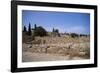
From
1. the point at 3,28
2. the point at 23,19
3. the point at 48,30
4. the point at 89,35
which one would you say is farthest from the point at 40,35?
the point at 89,35

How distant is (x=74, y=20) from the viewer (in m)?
2.07

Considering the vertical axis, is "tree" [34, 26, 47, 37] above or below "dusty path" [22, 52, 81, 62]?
above

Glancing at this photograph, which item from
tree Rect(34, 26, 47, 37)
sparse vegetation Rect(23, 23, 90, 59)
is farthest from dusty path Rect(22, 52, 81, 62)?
tree Rect(34, 26, 47, 37)

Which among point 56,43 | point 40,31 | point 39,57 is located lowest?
point 39,57

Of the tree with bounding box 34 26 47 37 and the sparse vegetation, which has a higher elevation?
the tree with bounding box 34 26 47 37

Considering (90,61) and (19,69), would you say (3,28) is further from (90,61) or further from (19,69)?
(90,61)

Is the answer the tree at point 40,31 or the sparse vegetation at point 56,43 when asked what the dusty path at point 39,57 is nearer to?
the sparse vegetation at point 56,43

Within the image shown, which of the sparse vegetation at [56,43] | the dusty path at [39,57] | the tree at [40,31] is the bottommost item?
the dusty path at [39,57]

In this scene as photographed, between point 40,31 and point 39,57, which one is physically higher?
point 40,31

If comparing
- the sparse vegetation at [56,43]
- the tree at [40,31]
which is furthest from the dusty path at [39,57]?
the tree at [40,31]

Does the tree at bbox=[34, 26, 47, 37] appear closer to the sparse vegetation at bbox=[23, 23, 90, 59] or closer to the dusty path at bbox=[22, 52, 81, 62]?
the sparse vegetation at bbox=[23, 23, 90, 59]

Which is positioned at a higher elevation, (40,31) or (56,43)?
(40,31)

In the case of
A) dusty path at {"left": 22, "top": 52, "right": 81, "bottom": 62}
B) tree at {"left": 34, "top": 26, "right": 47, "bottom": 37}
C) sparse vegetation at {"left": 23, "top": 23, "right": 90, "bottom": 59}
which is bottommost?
dusty path at {"left": 22, "top": 52, "right": 81, "bottom": 62}

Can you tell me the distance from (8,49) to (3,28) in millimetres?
211
